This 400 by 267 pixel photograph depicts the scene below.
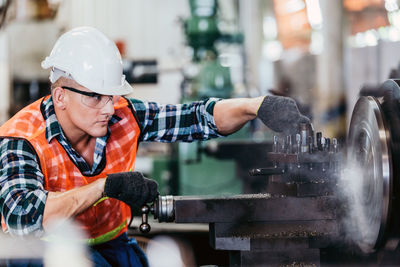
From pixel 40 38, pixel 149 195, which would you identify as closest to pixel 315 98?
pixel 40 38

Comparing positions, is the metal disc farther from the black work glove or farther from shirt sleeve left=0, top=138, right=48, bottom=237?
shirt sleeve left=0, top=138, right=48, bottom=237

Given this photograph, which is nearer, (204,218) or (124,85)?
(204,218)

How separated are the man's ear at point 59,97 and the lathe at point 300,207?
432 mm

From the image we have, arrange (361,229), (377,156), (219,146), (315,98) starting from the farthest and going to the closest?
(315,98)
(219,146)
(361,229)
(377,156)

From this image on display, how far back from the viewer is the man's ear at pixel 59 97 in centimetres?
162

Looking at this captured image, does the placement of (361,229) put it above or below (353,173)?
below

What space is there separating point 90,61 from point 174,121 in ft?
1.33

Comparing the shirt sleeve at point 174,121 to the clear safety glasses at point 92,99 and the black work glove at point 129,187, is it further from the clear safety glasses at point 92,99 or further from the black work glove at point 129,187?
the black work glove at point 129,187

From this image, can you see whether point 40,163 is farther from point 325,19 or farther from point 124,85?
point 325,19

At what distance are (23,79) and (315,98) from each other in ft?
14.7

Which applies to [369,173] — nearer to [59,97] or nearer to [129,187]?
[129,187]

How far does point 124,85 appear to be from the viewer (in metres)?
1.67

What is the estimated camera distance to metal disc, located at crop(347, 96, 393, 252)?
130cm

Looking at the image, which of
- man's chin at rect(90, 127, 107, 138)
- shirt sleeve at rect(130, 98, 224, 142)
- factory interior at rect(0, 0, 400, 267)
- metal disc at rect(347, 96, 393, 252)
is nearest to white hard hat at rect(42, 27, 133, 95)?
man's chin at rect(90, 127, 107, 138)
